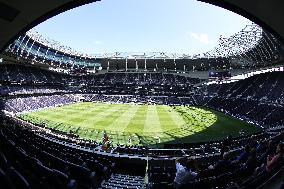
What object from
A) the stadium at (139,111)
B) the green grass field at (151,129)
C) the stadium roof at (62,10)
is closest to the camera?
the stadium roof at (62,10)

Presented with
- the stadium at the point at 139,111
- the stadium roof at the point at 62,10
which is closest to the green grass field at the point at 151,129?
the stadium at the point at 139,111

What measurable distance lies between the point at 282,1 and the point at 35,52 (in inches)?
2500

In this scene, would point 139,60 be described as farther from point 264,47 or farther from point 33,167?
point 33,167

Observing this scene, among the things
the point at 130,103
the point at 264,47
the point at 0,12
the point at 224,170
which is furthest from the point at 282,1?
the point at 130,103

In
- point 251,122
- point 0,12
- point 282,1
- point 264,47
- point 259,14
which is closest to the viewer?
point 282,1

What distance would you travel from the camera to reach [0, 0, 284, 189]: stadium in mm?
6406

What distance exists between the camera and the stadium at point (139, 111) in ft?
21.0

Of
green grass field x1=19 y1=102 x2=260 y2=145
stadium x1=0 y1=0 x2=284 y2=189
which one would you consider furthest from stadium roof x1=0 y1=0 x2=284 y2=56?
green grass field x1=19 y1=102 x2=260 y2=145

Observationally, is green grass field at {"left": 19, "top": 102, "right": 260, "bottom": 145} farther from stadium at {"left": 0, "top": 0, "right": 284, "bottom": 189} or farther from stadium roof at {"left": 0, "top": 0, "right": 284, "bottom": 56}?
stadium roof at {"left": 0, "top": 0, "right": 284, "bottom": 56}

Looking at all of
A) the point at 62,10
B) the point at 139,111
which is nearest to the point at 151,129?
the point at 139,111

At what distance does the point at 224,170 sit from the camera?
7.75 meters

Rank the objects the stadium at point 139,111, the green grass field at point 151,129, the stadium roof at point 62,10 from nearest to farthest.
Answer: the stadium roof at point 62,10, the stadium at point 139,111, the green grass field at point 151,129

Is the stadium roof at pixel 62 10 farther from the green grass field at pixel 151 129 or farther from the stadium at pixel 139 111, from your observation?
the green grass field at pixel 151 129

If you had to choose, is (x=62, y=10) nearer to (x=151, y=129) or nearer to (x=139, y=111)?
(x=151, y=129)
